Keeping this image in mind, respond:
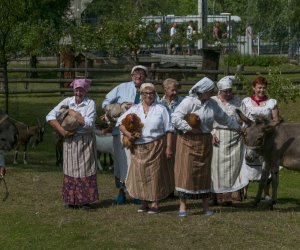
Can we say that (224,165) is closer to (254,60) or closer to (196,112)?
(196,112)

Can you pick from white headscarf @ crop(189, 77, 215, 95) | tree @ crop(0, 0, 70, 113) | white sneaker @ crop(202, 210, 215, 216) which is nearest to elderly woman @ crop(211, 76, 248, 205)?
white sneaker @ crop(202, 210, 215, 216)

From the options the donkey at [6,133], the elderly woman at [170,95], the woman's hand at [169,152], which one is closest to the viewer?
the donkey at [6,133]

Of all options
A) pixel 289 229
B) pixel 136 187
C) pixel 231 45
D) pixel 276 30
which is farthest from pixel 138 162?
pixel 231 45

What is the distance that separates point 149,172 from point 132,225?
84 centimetres

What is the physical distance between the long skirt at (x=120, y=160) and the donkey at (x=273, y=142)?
5.59ft

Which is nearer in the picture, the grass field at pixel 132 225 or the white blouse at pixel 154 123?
the grass field at pixel 132 225

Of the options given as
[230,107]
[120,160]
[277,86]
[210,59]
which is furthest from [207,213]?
[210,59]

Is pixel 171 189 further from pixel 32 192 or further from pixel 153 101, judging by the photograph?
pixel 32 192

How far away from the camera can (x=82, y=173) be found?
1180cm

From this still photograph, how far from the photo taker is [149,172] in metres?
11.4

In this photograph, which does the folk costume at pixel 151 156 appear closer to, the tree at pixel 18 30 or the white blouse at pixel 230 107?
the white blouse at pixel 230 107

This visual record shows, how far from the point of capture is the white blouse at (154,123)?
37.2 feet

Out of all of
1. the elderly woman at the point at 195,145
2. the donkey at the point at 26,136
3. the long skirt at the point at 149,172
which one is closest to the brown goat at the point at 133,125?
the long skirt at the point at 149,172

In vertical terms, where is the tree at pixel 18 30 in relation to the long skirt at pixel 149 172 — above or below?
above
